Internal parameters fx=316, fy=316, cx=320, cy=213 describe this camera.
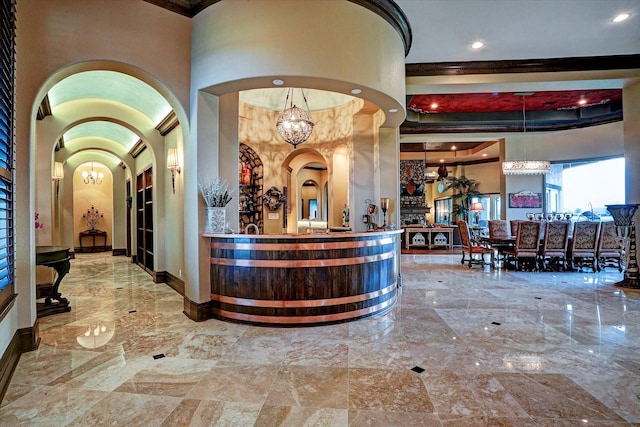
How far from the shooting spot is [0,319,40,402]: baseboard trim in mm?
2373

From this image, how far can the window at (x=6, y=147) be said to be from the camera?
2.50 m

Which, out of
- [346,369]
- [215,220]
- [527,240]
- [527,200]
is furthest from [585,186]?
[215,220]

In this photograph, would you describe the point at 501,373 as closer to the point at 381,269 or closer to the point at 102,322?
the point at 381,269

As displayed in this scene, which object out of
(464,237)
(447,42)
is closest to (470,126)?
(464,237)

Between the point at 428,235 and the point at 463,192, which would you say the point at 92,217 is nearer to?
the point at 428,235

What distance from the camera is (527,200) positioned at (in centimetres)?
1002

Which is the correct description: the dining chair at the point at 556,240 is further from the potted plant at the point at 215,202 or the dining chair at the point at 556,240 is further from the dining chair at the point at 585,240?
the potted plant at the point at 215,202

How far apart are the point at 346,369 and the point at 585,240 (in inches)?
283

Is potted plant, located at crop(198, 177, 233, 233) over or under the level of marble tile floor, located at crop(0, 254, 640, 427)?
over

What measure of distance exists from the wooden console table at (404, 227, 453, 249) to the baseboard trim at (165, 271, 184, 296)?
8.43 metres

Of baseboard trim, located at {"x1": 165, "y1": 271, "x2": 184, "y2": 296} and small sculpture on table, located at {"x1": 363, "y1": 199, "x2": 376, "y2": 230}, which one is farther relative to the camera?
small sculpture on table, located at {"x1": 363, "y1": 199, "x2": 376, "y2": 230}

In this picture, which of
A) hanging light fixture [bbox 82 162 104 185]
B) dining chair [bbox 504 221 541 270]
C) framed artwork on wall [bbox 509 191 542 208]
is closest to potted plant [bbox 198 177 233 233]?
dining chair [bbox 504 221 541 270]

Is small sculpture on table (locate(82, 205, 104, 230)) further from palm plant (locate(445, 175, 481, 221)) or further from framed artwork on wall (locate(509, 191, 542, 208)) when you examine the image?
framed artwork on wall (locate(509, 191, 542, 208))

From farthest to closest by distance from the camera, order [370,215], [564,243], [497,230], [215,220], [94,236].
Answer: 1. [94,236]
2. [497,230]
3. [564,243]
4. [370,215]
5. [215,220]
